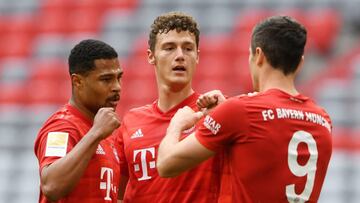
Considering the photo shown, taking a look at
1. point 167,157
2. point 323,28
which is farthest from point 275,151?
point 323,28

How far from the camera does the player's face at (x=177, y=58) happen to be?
16.9ft

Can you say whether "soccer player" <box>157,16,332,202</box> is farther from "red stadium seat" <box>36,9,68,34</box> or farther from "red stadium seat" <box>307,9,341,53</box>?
"red stadium seat" <box>36,9,68,34</box>

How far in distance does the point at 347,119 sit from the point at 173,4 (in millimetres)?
3860

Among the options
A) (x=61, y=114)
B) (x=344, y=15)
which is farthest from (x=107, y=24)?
(x=61, y=114)

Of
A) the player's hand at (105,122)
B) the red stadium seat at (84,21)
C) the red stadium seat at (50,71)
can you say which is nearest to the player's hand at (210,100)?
the player's hand at (105,122)

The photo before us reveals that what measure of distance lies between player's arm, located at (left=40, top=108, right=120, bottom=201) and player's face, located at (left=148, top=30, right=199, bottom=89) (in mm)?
747

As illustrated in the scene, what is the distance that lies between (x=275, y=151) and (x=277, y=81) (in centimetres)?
37

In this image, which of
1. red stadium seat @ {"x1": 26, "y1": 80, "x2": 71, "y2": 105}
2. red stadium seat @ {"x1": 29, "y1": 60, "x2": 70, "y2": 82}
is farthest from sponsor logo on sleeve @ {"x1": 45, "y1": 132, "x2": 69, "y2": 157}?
red stadium seat @ {"x1": 29, "y1": 60, "x2": 70, "y2": 82}

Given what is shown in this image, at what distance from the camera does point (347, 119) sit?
11.3 meters

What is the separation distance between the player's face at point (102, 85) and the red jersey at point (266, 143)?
2.67ft

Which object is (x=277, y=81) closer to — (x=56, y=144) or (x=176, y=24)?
(x=176, y=24)

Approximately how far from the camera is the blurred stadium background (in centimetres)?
1152

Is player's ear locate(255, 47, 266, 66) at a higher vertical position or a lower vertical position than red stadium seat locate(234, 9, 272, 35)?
lower

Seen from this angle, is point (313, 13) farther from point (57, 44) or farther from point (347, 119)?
point (57, 44)
